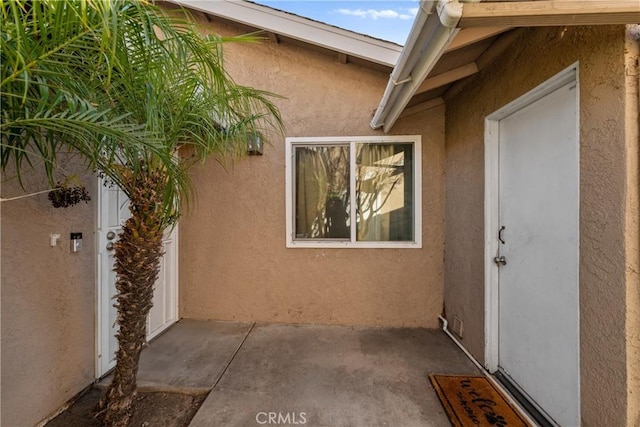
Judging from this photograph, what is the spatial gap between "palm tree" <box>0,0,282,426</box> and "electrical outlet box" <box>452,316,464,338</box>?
3149 mm

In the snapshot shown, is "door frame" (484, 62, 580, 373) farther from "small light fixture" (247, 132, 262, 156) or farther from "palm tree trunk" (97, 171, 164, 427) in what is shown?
"palm tree trunk" (97, 171, 164, 427)

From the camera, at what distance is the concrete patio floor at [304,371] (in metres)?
2.13

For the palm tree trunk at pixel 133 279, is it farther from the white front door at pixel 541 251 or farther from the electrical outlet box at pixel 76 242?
the white front door at pixel 541 251

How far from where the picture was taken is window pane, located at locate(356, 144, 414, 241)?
12.1ft

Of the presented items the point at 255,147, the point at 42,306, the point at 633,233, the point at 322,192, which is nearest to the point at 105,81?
the point at 42,306

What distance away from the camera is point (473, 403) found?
222 centimetres

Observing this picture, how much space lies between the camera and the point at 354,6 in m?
3.17

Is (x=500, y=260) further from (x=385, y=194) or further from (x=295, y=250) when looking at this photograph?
(x=295, y=250)

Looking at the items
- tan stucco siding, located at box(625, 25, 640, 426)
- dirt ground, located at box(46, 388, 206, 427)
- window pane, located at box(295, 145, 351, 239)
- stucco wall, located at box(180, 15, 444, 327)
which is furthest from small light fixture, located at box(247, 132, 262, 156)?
tan stucco siding, located at box(625, 25, 640, 426)

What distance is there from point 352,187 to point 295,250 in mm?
1176

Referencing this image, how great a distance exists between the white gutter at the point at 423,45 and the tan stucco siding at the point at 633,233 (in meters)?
0.92

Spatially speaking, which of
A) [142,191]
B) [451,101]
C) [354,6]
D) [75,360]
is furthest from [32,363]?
[451,101]

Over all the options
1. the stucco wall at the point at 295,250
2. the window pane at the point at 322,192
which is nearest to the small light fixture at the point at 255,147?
the stucco wall at the point at 295,250

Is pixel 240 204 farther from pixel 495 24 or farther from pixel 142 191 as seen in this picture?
pixel 495 24
